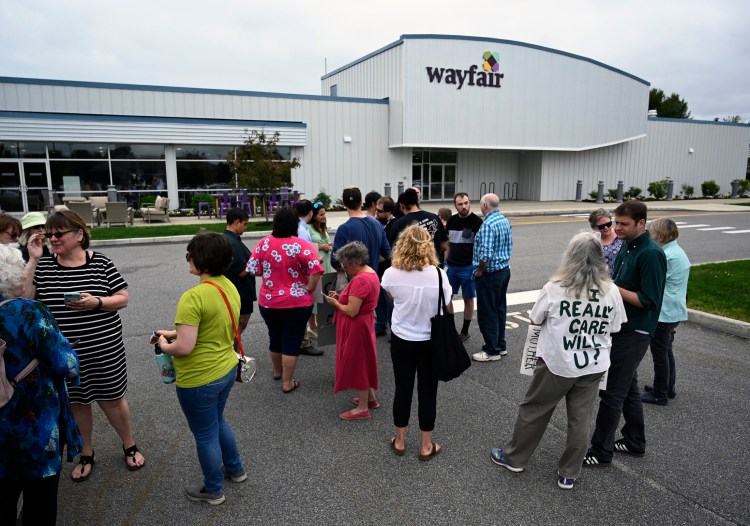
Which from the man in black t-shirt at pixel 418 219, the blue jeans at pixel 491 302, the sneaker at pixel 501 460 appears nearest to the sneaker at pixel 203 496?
the sneaker at pixel 501 460

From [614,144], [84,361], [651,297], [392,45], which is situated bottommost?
[84,361]

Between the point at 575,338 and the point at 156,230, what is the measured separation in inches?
623

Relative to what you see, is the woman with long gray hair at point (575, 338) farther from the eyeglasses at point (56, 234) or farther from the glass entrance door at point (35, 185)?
the glass entrance door at point (35, 185)

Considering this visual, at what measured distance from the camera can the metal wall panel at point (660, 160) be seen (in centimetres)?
3080

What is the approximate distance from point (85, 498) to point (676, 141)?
39.3 m

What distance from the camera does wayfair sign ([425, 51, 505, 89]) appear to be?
25375 mm

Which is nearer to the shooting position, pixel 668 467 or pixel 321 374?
pixel 668 467

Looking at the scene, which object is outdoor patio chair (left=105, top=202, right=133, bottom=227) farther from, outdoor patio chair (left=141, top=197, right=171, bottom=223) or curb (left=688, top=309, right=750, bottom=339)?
curb (left=688, top=309, right=750, bottom=339)

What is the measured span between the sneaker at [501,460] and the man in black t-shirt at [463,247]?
107 inches

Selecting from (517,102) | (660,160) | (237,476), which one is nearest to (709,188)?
(660,160)

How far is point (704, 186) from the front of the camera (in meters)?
34.2

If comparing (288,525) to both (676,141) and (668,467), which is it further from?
A: (676,141)

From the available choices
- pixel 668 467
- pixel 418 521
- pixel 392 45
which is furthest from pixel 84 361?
pixel 392 45

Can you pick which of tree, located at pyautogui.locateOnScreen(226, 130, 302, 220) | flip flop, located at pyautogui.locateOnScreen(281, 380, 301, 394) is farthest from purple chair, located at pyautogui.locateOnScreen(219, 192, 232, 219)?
flip flop, located at pyautogui.locateOnScreen(281, 380, 301, 394)
